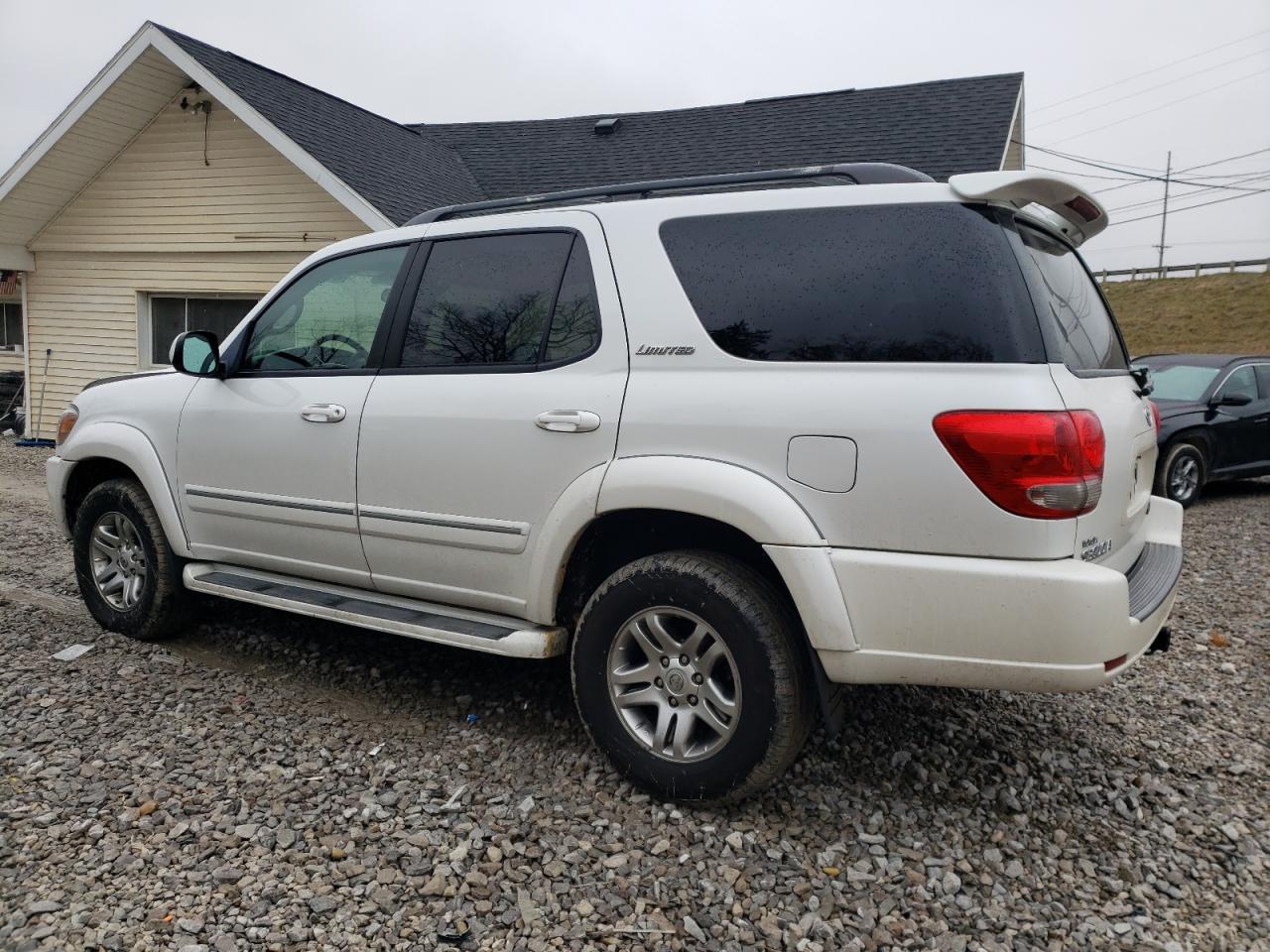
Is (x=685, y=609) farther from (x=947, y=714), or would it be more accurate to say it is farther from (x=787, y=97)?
(x=787, y=97)

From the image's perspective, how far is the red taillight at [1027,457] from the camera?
7.95ft

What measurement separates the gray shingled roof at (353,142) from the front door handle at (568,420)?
739 cm

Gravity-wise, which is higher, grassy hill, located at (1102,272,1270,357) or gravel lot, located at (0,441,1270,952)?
grassy hill, located at (1102,272,1270,357)

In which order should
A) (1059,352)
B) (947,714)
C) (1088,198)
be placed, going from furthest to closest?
1. (947,714)
2. (1088,198)
3. (1059,352)

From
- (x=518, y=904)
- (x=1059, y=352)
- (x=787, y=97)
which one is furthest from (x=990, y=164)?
(x=518, y=904)

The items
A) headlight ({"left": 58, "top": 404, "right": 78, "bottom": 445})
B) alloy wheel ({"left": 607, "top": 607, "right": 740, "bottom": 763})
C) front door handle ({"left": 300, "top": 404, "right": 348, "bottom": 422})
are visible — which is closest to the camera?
alloy wheel ({"left": 607, "top": 607, "right": 740, "bottom": 763})

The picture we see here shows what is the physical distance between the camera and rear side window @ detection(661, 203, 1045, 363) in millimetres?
2572

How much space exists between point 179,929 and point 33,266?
14.0 m

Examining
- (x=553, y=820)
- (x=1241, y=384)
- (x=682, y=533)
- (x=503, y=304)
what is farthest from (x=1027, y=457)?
(x=1241, y=384)

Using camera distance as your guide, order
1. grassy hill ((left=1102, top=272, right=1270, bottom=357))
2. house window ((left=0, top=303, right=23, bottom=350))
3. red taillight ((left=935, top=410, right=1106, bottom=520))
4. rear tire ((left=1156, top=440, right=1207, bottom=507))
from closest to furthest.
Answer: red taillight ((left=935, top=410, right=1106, bottom=520))
rear tire ((left=1156, top=440, right=1207, bottom=507))
house window ((left=0, top=303, right=23, bottom=350))
grassy hill ((left=1102, top=272, right=1270, bottom=357))

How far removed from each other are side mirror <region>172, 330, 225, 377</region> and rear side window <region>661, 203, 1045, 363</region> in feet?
7.42

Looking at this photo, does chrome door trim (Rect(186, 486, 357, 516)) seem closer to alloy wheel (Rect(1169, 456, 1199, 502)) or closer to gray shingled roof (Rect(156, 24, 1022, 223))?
gray shingled roof (Rect(156, 24, 1022, 223))

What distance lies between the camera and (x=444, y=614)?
11.3ft

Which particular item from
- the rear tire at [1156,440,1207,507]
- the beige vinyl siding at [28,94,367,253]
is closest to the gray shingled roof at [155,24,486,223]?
the beige vinyl siding at [28,94,367,253]
